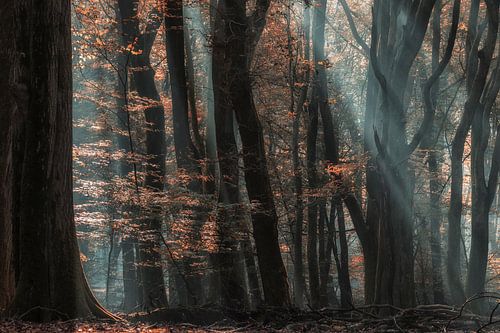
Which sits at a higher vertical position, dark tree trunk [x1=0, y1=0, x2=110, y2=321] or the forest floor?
dark tree trunk [x1=0, y1=0, x2=110, y2=321]

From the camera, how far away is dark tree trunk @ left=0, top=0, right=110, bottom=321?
5.42 m

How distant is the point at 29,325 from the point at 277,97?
14664 millimetres

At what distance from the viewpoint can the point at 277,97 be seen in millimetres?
18656

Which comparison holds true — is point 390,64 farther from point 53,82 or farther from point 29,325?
point 29,325

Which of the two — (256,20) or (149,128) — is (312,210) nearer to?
(149,128)

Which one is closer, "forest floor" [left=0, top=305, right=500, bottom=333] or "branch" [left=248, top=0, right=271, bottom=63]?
"forest floor" [left=0, top=305, right=500, bottom=333]

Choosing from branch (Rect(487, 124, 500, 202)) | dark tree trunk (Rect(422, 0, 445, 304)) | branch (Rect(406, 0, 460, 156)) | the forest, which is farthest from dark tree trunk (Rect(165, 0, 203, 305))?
dark tree trunk (Rect(422, 0, 445, 304))

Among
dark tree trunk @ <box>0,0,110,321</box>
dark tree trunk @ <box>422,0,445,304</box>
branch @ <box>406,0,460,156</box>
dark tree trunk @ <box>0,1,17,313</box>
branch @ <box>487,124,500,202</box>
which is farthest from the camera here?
dark tree trunk @ <box>422,0,445,304</box>

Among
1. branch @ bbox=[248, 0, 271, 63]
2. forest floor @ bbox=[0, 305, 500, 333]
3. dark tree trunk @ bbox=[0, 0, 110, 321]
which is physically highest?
branch @ bbox=[248, 0, 271, 63]

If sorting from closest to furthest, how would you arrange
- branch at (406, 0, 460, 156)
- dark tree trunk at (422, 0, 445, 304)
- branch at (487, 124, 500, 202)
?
branch at (406, 0, 460, 156) < branch at (487, 124, 500, 202) < dark tree trunk at (422, 0, 445, 304)

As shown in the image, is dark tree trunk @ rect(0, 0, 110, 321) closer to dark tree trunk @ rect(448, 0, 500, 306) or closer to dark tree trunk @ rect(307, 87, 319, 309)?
dark tree trunk @ rect(448, 0, 500, 306)

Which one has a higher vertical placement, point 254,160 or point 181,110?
point 181,110

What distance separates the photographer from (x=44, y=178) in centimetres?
548

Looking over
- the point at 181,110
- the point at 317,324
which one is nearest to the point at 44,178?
the point at 317,324
